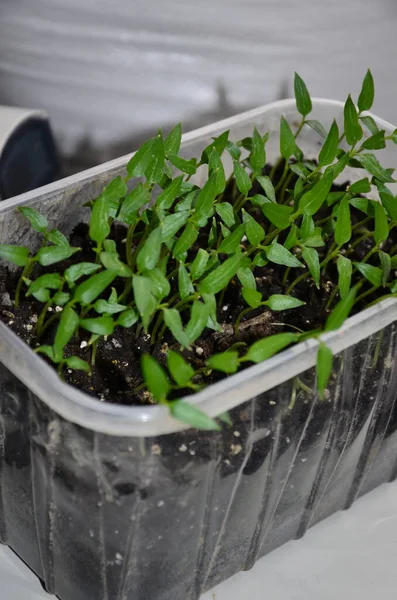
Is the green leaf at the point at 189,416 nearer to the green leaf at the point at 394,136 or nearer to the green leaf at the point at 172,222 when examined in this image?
the green leaf at the point at 172,222

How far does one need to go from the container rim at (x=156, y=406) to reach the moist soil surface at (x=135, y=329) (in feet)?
0.25

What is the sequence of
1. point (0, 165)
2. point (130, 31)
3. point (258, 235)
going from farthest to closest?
point (130, 31)
point (0, 165)
point (258, 235)

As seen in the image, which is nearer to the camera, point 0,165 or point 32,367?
point 32,367

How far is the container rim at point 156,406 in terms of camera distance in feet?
1.97

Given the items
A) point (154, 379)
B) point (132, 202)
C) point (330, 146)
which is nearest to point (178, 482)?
point (154, 379)

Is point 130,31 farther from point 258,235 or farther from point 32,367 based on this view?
point 32,367

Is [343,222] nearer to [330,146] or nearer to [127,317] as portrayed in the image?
[330,146]

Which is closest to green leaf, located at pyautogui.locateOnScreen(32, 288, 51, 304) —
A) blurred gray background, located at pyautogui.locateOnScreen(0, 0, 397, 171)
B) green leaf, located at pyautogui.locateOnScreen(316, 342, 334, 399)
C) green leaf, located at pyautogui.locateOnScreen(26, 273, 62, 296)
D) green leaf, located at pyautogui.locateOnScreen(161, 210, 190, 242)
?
green leaf, located at pyautogui.locateOnScreen(26, 273, 62, 296)

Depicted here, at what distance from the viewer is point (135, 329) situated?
784mm

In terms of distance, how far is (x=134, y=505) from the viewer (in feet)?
2.18

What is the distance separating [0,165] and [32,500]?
44 cm

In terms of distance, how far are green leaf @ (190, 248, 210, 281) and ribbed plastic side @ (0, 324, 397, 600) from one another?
11cm

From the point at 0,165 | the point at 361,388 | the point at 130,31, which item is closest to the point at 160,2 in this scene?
the point at 130,31

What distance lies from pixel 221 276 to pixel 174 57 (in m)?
0.59
